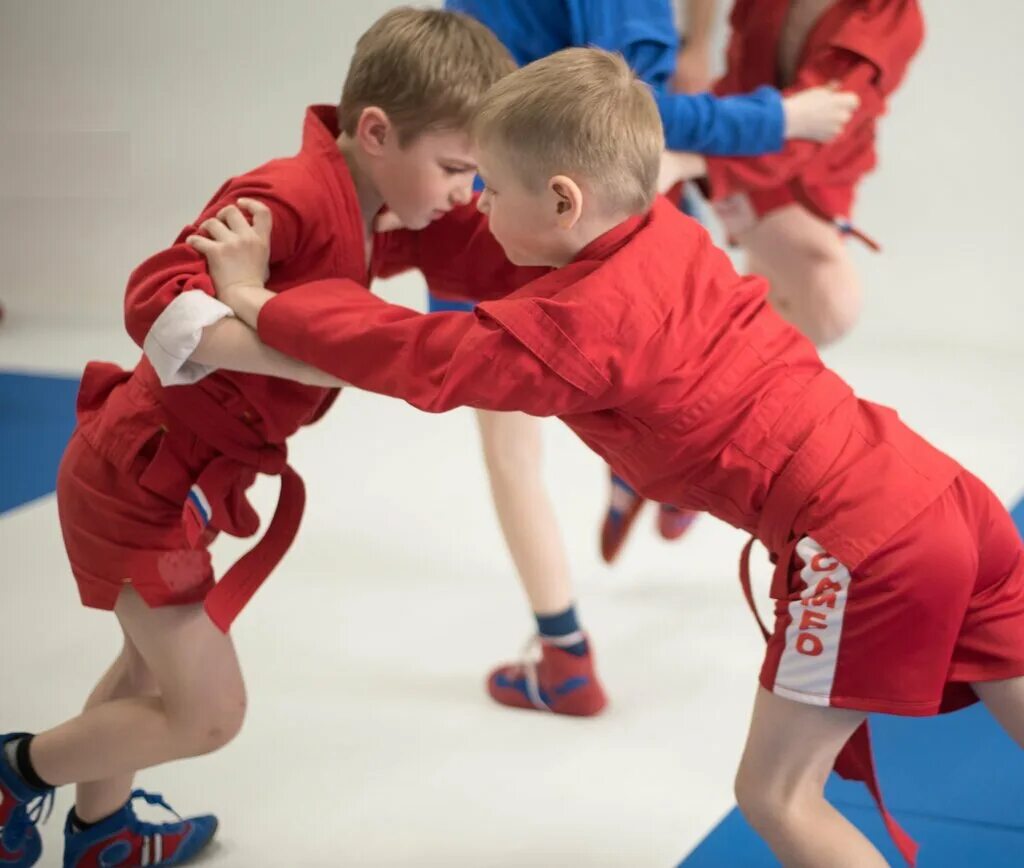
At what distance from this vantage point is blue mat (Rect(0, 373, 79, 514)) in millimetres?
3529

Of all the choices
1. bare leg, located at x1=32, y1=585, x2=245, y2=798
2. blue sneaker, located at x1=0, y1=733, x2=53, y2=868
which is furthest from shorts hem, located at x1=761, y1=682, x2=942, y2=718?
blue sneaker, located at x1=0, y1=733, x2=53, y2=868

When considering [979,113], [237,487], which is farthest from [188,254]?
[979,113]

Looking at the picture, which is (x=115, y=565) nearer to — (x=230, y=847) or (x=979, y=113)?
(x=230, y=847)

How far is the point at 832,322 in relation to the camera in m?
2.91

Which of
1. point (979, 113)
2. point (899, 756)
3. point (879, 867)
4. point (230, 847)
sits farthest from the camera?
point (979, 113)

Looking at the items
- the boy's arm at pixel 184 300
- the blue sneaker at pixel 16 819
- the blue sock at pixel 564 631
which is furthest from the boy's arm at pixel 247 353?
the blue sock at pixel 564 631

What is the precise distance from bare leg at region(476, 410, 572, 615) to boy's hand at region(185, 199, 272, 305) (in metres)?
0.86

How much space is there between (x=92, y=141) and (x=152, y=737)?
13.6ft

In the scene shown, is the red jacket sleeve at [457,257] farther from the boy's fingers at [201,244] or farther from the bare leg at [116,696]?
the bare leg at [116,696]

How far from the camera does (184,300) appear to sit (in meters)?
1.65

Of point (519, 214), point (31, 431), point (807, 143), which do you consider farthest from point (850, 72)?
point (31, 431)

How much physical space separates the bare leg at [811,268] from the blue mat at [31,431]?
1826 millimetres

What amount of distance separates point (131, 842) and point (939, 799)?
1182 mm

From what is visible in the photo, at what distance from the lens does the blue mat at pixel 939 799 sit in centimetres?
202
